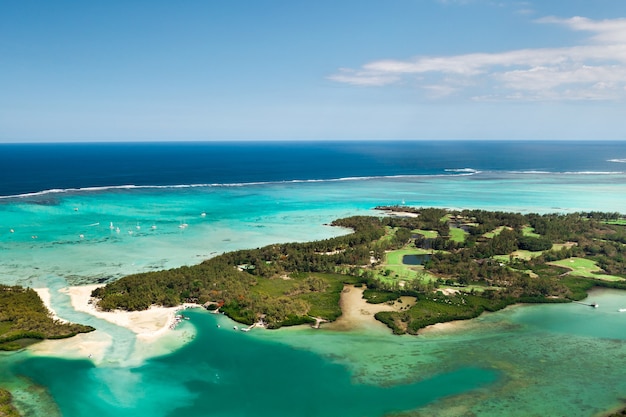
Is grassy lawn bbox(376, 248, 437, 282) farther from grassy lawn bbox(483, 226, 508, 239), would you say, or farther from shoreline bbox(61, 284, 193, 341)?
shoreline bbox(61, 284, 193, 341)

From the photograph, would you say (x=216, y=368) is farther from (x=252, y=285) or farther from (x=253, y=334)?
(x=252, y=285)

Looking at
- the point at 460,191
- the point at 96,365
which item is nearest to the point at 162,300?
the point at 96,365

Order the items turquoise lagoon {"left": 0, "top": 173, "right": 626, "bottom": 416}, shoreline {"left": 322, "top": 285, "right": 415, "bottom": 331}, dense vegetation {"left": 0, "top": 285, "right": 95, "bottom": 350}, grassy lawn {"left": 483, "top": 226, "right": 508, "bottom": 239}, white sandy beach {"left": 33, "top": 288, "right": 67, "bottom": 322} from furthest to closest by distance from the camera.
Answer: grassy lawn {"left": 483, "top": 226, "right": 508, "bottom": 239}, white sandy beach {"left": 33, "top": 288, "right": 67, "bottom": 322}, shoreline {"left": 322, "top": 285, "right": 415, "bottom": 331}, dense vegetation {"left": 0, "top": 285, "right": 95, "bottom": 350}, turquoise lagoon {"left": 0, "top": 173, "right": 626, "bottom": 416}

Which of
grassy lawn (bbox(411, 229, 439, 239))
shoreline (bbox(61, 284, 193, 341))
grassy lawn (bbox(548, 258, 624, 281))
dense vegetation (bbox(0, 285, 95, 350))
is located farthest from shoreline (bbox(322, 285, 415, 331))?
grassy lawn (bbox(411, 229, 439, 239))

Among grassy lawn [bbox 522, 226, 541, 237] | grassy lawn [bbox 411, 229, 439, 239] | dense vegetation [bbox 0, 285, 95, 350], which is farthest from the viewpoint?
grassy lawn [bbox 411, 229, 439, 239]

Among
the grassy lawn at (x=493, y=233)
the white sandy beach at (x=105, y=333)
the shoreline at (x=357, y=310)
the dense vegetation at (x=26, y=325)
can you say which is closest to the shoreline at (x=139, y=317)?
the white sandy beach at (x=105, y=333)
